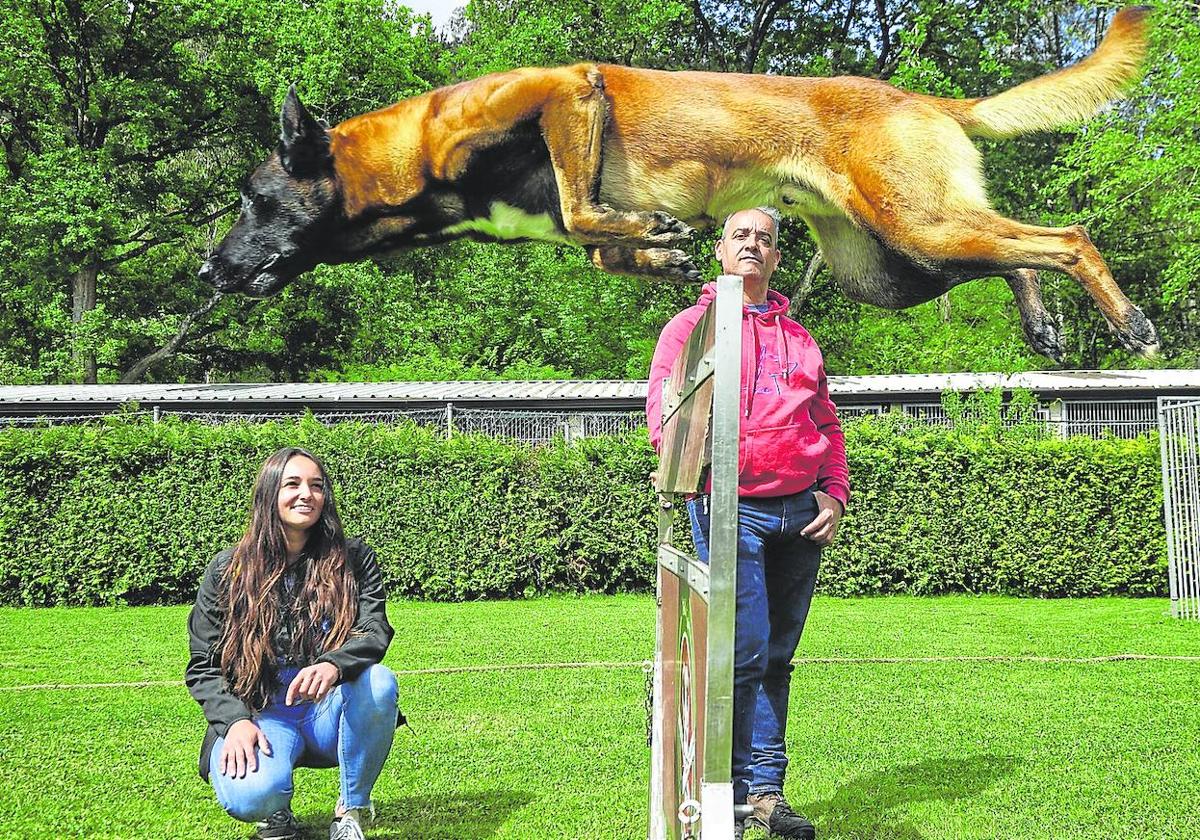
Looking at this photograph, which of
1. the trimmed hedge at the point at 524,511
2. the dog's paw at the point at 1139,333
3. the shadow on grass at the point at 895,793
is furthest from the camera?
the trimmed hedge at the point at 524,511

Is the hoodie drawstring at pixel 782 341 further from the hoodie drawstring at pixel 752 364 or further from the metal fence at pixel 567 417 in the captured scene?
the metal fence at pixel 567 417

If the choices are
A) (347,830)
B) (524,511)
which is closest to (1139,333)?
(347,830)

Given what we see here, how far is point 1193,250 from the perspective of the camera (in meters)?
17.2

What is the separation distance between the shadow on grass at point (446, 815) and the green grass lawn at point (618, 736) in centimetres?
2

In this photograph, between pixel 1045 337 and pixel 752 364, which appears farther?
pixel 752 364

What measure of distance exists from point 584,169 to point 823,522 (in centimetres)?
150

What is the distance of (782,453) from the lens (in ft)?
11.0

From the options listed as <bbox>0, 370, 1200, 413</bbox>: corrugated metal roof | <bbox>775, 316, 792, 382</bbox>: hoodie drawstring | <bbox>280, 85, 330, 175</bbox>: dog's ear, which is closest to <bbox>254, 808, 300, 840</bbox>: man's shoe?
<bbox>775, 316, 792, 382</bbox>: hoodie drawstring

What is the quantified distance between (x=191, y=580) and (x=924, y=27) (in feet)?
38.9

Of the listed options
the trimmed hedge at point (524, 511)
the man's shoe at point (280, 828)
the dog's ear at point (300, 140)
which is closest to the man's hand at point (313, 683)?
the man's shoe at point (280, 828)

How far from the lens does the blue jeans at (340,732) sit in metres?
3.85

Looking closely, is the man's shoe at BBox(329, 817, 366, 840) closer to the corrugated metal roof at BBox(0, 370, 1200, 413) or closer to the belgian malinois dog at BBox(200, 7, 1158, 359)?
the belgian malinois dog at BBox(200, 7, 1158, 359)

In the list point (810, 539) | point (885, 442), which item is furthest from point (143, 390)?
point (810, 539)

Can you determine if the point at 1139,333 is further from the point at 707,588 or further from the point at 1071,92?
the point at 707,588
